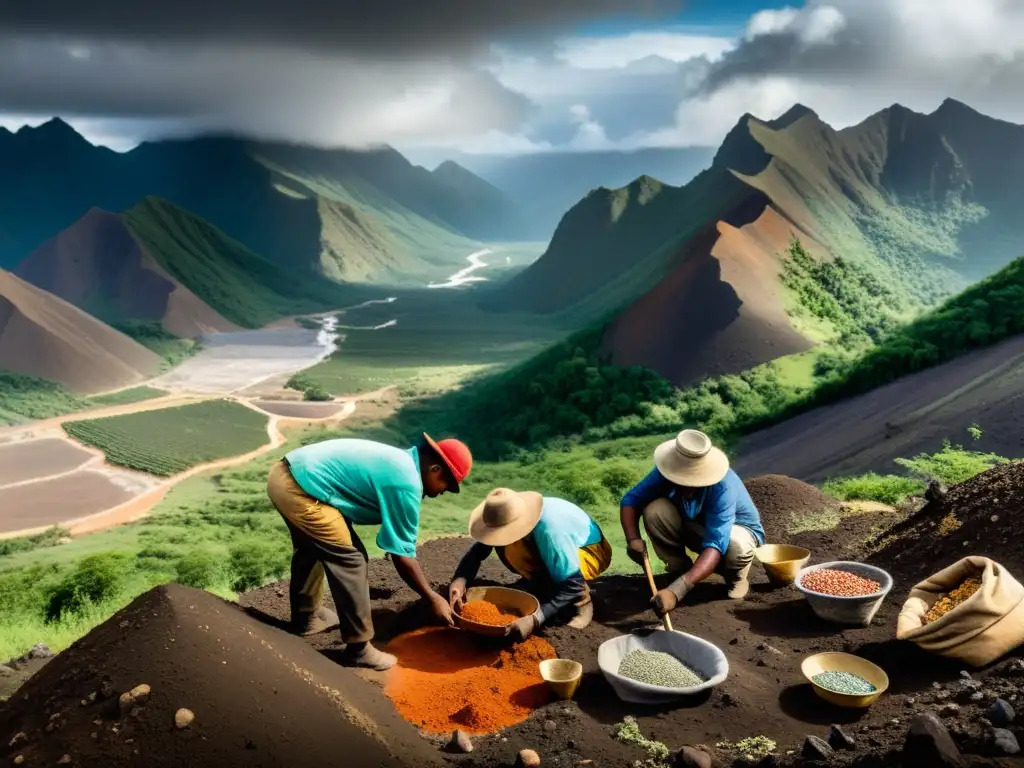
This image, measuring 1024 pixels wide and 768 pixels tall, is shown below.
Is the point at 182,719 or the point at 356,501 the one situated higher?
the point at 356,501

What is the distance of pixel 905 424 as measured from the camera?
1480 centimetres

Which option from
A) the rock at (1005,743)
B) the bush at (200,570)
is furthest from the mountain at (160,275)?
the rock at (1005,743)

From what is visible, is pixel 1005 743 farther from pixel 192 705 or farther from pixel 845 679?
pixel 192 705

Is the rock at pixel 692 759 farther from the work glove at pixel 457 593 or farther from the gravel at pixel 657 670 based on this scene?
the work glove at pixel 457 593

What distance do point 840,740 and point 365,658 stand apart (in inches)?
116

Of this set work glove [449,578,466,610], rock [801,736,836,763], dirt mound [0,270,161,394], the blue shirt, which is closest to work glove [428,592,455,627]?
work glove [449,578,466,610]

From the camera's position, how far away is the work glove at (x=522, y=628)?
18.4 ft

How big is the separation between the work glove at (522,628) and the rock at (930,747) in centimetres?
253

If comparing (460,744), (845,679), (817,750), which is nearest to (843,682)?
(845,679)

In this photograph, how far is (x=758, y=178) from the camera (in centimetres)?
3581

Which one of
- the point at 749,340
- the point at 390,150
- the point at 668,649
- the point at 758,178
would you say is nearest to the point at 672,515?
the point at 668,649

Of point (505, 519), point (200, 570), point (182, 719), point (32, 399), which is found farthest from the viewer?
point (32, 399)

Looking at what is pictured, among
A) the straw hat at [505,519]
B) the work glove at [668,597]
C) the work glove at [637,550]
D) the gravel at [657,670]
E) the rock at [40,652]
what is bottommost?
the gravel at [657,670]

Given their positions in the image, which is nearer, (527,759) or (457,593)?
(527,759)
